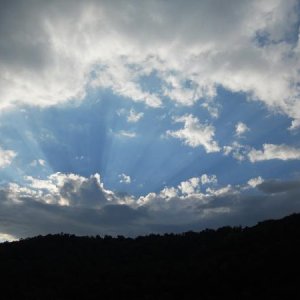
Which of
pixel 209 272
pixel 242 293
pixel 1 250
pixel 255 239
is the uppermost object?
pixel 1 250

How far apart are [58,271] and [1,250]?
60.9 feet

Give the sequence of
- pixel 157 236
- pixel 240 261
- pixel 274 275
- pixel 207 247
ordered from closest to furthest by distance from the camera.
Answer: pixel 274 275
pixel 240 261
pixel 207 247
pixel 157 236

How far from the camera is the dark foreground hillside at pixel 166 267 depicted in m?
35.6

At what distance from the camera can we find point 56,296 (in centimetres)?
4038

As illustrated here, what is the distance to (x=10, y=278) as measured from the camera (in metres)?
48.6

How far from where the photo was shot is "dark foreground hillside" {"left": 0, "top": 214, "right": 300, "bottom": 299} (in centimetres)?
3556

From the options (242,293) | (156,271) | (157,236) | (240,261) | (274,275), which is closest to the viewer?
(242,293)

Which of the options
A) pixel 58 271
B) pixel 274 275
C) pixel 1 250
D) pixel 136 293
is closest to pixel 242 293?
pixel 274 275

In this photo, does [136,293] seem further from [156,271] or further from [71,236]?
[71,236]

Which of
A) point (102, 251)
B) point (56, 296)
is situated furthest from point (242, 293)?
point (102, 251)

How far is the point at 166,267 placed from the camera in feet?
155

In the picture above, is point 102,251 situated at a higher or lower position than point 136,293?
higher

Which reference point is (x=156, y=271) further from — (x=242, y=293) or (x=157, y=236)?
(x=157, y=236)

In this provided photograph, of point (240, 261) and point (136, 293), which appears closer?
point (136, 293)
